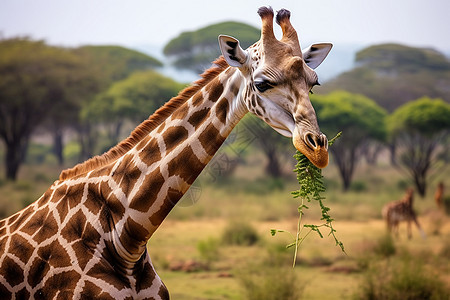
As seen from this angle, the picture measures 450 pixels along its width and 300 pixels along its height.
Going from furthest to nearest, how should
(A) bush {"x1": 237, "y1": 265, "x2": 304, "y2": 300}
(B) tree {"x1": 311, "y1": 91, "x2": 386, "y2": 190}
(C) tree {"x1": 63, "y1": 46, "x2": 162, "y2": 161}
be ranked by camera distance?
1. (C) tree {"x1": 63, "y1": 46, "x2": 162, "y2": 161}
2. (B) tree {"x1": 311, "y1": 91, "x2": 386, "y2": 190}
3. (A) bush {"x1": 237, "y1": 265, "x2": 304, "y2": 300}

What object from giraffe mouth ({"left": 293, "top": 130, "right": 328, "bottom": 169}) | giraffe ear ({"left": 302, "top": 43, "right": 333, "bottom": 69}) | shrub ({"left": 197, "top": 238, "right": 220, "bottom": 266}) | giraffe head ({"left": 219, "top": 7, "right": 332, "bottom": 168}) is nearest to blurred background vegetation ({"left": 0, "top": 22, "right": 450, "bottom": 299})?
shrub ({"left": 197, "top": 238, "right": 220, "bottom": 266})

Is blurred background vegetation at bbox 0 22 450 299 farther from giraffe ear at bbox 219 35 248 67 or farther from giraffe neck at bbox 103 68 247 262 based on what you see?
giraffe ear at bbox 219 35 248 67

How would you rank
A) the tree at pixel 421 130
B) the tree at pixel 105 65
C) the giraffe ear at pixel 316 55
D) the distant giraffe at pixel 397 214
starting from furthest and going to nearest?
the tree at pixel 105 65 < the tree at pixel 421 130 < the distant giraffe at pixel 397 214 < the giraffe ear at pixel 316 55

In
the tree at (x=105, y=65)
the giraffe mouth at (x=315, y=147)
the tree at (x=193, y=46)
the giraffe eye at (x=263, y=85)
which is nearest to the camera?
the giraffe mouth at (x=315, y=147)

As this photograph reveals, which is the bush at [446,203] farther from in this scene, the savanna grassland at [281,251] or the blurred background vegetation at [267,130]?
the savanna grassland at [281,251]

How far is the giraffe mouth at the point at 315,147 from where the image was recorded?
119 inches

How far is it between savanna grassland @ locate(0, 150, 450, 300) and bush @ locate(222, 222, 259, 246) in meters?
0.02

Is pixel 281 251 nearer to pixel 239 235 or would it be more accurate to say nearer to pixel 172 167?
pixel 239 235

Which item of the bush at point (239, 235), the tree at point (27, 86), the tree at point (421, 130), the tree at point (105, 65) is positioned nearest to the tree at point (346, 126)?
the tree at point (421, 130)

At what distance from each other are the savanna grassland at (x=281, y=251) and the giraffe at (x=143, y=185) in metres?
0.55

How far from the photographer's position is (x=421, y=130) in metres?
25.8

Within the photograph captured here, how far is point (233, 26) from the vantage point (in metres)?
28.4

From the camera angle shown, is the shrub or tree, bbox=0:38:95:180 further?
tree, bbox=0:38:95:180

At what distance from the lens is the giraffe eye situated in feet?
11.0
